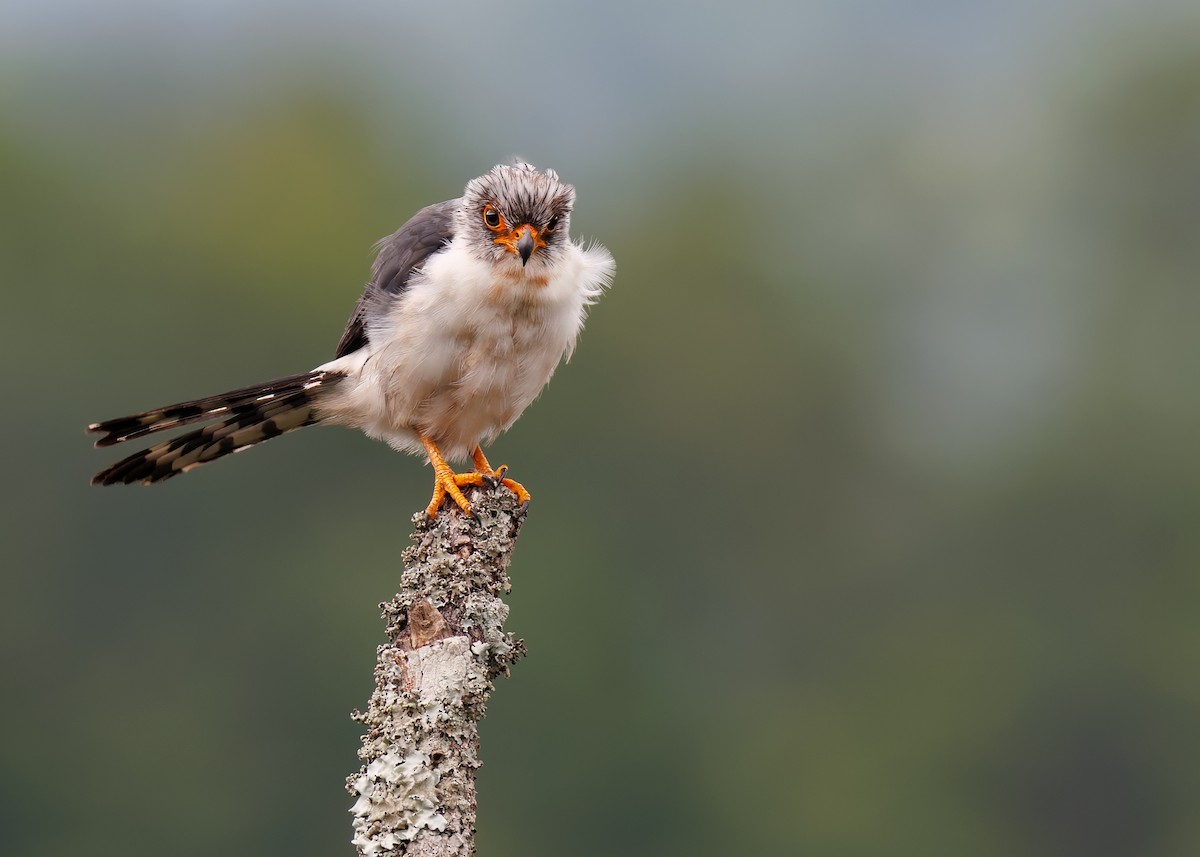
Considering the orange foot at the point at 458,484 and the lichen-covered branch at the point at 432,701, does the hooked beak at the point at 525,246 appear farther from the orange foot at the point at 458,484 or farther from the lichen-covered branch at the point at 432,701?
the lichen-covered branch at the point at 432,701

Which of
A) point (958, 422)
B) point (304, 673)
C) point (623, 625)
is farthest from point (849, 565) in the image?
point (304, 673)

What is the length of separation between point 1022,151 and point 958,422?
633 inches

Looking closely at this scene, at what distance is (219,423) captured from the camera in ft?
18.8

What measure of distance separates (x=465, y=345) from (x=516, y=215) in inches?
17.3

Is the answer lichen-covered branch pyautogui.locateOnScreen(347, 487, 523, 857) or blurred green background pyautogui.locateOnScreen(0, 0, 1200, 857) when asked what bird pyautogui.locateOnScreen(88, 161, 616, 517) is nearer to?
lichen-covered branch pyautogui.locateOnScreen(347, 487, 523, 857)

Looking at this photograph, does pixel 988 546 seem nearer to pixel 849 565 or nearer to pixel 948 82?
pixel 849 565

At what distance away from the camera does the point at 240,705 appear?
24.0 metres

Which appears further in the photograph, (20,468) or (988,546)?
(988,546)

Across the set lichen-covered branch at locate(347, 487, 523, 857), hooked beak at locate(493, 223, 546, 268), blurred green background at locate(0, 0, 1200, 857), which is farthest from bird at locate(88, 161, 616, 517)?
blurred green background at locate(0, 0, 1200, 857)

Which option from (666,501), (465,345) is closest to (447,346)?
(465,345)

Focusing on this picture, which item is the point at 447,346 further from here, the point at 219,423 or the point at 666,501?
the point at 666,501

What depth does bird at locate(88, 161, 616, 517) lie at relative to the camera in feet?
17.6

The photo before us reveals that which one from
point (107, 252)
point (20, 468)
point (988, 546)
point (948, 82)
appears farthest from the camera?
point (948, 82)

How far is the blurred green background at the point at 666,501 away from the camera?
23.4 meters
